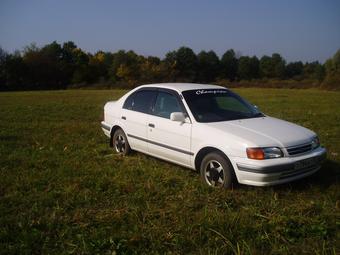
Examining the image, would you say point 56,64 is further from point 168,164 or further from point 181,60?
point 168,164

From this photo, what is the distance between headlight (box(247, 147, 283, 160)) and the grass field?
1.85 feet

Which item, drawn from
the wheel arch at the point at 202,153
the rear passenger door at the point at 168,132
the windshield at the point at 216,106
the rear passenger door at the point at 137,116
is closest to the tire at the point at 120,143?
the rear passenger door at the point at 137,116

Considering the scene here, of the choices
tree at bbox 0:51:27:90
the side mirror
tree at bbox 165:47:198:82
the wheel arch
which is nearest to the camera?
the wheel arch

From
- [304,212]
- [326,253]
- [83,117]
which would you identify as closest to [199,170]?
[304,212]

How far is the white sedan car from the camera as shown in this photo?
17.0ft

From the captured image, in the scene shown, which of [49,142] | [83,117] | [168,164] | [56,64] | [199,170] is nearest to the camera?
[199,170]

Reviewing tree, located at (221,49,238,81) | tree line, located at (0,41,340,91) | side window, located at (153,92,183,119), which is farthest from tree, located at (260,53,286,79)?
side window, located at (153,92,183,119)

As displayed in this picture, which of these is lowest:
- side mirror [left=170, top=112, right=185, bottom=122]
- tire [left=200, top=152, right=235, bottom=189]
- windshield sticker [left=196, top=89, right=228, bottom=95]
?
tire [left=200, top=152, right=235, bottom=189]

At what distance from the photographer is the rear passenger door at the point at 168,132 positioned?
6027 millimetres

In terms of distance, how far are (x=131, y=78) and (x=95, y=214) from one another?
70.6 m

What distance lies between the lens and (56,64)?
233 feet

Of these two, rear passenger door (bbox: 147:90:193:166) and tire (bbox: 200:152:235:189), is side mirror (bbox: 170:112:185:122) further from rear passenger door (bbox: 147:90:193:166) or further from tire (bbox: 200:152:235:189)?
tire (bbox: 200:152:235:189)

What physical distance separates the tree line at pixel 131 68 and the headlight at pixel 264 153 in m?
47.3

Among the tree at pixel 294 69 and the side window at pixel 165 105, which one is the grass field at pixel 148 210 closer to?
the side window at pixel 165 105
